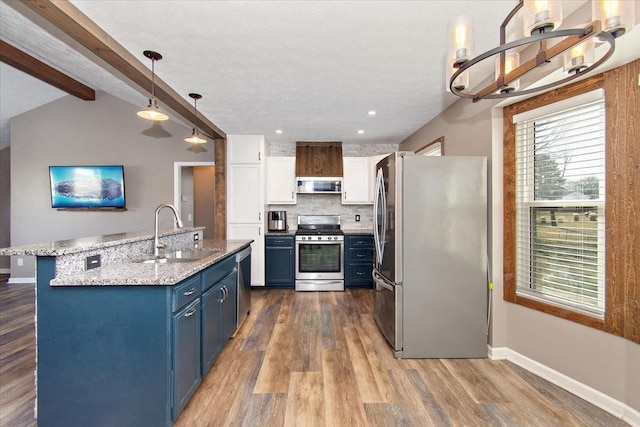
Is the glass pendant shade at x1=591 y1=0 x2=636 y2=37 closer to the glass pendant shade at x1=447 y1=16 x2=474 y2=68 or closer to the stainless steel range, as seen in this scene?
the glass pendant shade at x1=447 y1=16 x2=474 y2=68

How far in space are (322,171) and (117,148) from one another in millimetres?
3701

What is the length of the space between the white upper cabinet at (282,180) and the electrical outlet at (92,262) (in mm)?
3034

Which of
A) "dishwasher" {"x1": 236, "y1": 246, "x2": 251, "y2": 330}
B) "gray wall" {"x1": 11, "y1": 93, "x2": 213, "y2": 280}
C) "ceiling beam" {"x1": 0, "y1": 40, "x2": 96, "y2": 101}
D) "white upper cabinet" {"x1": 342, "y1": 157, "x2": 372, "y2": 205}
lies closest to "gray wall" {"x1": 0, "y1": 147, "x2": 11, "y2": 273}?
"gray wall" {"x1": 11, "y1": 93, "x2": 213, "y2": 280}

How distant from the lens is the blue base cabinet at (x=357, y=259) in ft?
14.7

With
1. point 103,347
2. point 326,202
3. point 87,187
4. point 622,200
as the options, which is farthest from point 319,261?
point 87,187

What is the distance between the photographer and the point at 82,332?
153 centimetres

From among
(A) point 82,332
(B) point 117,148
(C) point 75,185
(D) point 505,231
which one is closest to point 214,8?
(A) point 82,332

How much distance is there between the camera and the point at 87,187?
483cm

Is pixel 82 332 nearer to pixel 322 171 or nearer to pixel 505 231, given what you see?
pixel 505 231

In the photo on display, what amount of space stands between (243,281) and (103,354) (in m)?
1.51

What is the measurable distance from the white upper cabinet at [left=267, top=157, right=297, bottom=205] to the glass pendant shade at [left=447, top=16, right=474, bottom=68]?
365 cm

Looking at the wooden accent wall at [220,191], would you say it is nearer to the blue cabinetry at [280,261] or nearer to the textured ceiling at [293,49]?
the blue cabinetry at [280,261]

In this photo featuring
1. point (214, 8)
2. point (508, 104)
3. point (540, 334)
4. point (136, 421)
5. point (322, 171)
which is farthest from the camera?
point (322, 171)

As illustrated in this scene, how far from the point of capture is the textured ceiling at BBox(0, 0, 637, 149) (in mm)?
1670
